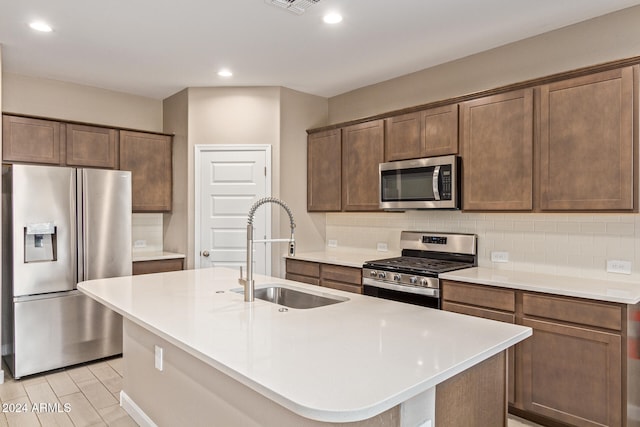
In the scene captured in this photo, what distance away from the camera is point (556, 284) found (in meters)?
2.58

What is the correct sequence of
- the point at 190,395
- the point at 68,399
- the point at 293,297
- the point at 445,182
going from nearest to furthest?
the point at 190,395
the point at 293,297
the point at 68,399
the point at 445,182

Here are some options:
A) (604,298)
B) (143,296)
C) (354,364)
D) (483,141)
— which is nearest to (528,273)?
(604,298)

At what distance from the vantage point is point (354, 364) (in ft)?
4.23

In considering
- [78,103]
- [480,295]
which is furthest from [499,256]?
[78,103]

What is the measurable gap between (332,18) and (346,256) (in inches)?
89.1

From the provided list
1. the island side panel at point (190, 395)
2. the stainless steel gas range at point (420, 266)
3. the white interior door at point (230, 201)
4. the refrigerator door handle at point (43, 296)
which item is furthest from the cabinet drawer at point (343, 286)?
the refrigerator door handle at point (43, 296)

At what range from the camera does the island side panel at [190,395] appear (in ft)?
4.63

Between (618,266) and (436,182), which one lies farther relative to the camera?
(436,182)

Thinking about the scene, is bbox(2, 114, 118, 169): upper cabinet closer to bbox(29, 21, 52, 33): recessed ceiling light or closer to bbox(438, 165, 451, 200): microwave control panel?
bbox(29, 21, 52, 33): recessed ceiling light

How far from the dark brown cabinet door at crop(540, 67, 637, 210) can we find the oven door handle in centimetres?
96

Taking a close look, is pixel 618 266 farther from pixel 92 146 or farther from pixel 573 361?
pixel 92 146

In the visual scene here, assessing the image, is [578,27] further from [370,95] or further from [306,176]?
[306,176]


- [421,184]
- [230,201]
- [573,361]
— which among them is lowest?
[573,361]

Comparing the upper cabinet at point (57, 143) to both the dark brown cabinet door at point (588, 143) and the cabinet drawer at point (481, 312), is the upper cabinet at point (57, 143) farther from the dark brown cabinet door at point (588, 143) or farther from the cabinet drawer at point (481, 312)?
the dark brown cabinet door at point (588, 143)
